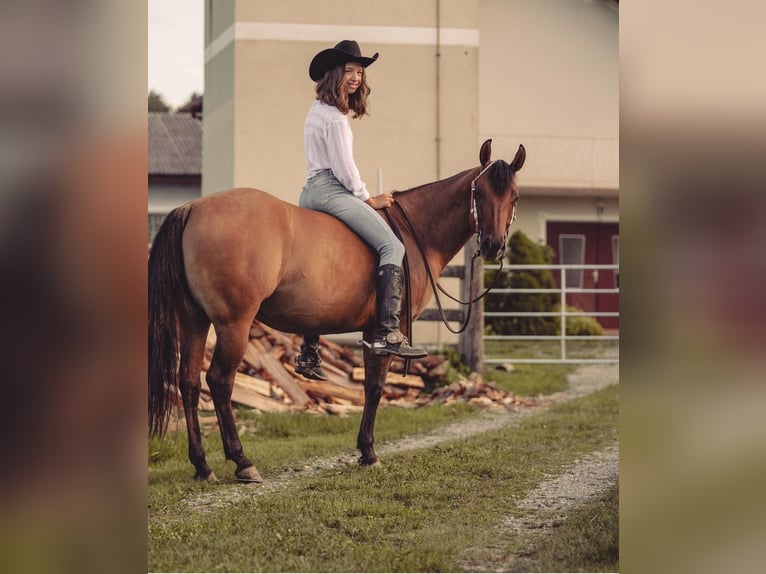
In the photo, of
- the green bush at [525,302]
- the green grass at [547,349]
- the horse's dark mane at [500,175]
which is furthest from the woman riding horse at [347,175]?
the green bush at [525,302]

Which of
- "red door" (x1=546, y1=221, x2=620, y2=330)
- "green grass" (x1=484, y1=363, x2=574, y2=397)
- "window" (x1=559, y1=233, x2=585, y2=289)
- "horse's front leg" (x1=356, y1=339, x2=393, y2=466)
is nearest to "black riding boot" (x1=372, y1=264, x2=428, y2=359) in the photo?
"horse's front leg" (x1=356, y1=339, x2=393, y2=466)

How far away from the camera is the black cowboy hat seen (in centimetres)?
554

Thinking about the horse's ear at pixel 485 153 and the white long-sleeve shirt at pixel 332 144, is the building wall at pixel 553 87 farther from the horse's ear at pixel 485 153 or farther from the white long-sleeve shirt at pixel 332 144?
the white long-sleeve shirt at pixel 332 144

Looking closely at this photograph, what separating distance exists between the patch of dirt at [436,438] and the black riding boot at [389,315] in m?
0.99

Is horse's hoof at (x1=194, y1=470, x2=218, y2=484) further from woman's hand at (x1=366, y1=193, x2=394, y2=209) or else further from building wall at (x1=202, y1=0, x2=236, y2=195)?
building wall at (x1=202, y1=0, x2=236, y2=195)

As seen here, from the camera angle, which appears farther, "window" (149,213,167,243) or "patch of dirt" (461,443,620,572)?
"window" (149,213,167,243)

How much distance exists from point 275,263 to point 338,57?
4.10 feet

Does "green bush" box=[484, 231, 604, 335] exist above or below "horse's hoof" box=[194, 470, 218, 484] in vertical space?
above

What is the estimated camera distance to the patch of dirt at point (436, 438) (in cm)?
524

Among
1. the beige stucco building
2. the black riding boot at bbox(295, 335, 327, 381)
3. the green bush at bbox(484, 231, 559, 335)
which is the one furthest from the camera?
the green bush at bbox(484, 231, 559, 335)

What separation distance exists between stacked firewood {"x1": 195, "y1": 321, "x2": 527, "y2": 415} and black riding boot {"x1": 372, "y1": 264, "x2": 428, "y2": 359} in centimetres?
345
